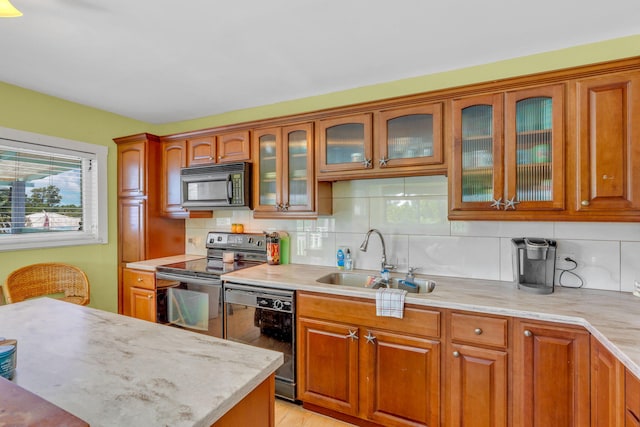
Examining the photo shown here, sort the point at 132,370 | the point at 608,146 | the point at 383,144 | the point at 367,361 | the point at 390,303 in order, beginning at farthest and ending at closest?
1. the point at 383,144
2. the point at 367,361
3. the point at 390,303
4. the point at 608,146
5. the point at 132,370

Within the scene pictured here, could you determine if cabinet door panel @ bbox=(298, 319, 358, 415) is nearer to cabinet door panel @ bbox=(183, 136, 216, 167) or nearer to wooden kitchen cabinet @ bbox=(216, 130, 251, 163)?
wooden kitchen cabinet @ bbox=(216, 130, 251, 163)

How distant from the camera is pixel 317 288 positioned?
204cm

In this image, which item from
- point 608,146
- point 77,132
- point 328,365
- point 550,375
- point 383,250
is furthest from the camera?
point 77,132

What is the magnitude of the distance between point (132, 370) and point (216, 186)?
2.09 m

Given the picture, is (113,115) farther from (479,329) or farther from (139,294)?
(479,329)

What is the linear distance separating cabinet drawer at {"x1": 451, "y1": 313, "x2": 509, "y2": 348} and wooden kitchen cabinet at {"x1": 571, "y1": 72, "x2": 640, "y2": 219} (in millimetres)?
804

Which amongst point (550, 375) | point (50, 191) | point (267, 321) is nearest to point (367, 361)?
point (267, 321)

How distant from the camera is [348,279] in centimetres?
249

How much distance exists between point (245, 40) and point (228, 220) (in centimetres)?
185

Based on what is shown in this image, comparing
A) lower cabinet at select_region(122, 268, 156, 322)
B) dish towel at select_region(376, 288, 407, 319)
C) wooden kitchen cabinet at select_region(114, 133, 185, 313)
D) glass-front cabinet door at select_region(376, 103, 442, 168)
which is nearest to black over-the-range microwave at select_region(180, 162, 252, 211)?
wooden kitchen cabinet at select_region(114, 133, 185, 313)

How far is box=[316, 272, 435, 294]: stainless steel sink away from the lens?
219cm

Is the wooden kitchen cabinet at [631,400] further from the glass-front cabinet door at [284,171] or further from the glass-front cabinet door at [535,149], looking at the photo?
the glass-front cabinet door at [284,171]

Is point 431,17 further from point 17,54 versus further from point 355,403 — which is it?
point 17,54

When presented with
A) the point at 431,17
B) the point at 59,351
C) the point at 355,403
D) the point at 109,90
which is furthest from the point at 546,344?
the point at 109,90
